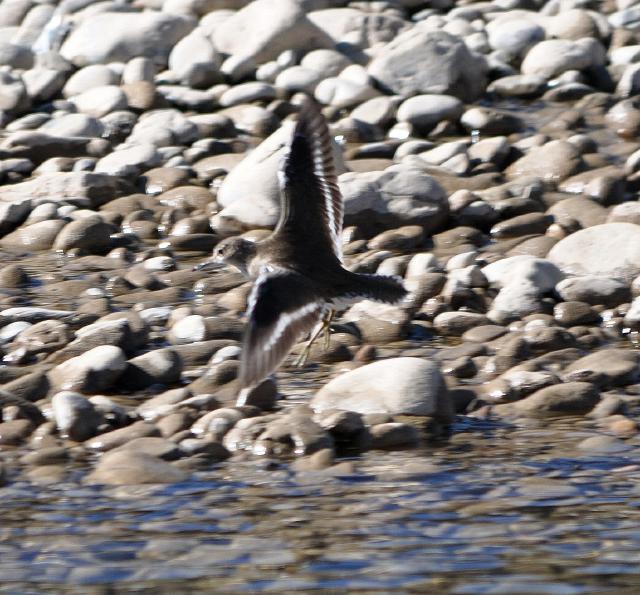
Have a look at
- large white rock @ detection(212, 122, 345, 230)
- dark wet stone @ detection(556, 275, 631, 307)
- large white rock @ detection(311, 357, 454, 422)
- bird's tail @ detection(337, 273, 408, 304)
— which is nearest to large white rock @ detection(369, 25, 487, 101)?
large white rock @ detection(212, 122, 345, 230)

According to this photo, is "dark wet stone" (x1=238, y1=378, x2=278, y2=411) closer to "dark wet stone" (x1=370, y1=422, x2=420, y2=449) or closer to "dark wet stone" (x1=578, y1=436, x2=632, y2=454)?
"dark wet stone" (x1=370, y1=422, x2=420, y2=449)

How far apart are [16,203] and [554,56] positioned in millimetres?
6075

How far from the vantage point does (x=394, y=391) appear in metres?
7.05

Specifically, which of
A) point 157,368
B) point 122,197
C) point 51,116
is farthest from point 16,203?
point 157,368

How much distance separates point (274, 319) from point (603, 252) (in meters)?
3.49

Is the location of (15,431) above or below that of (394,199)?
below

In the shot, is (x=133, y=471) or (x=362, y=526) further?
(x=133, y=471)

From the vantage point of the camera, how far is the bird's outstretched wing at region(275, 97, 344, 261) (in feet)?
26.6

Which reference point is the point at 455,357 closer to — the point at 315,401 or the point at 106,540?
the point at 315,401

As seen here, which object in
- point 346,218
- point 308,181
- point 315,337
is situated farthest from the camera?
point 346,218

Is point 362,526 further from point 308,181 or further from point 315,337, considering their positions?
point 308,181

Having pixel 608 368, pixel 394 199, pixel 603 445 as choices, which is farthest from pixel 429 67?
pixel 603 445

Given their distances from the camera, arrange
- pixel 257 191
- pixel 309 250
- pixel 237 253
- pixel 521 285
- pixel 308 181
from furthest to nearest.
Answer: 1. pixel 257 191
2. pixel 521 285
3. pixel 237 253
4. pixel 308 181
5. pixel 309 250

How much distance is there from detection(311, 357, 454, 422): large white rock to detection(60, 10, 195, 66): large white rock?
28.7 ft
